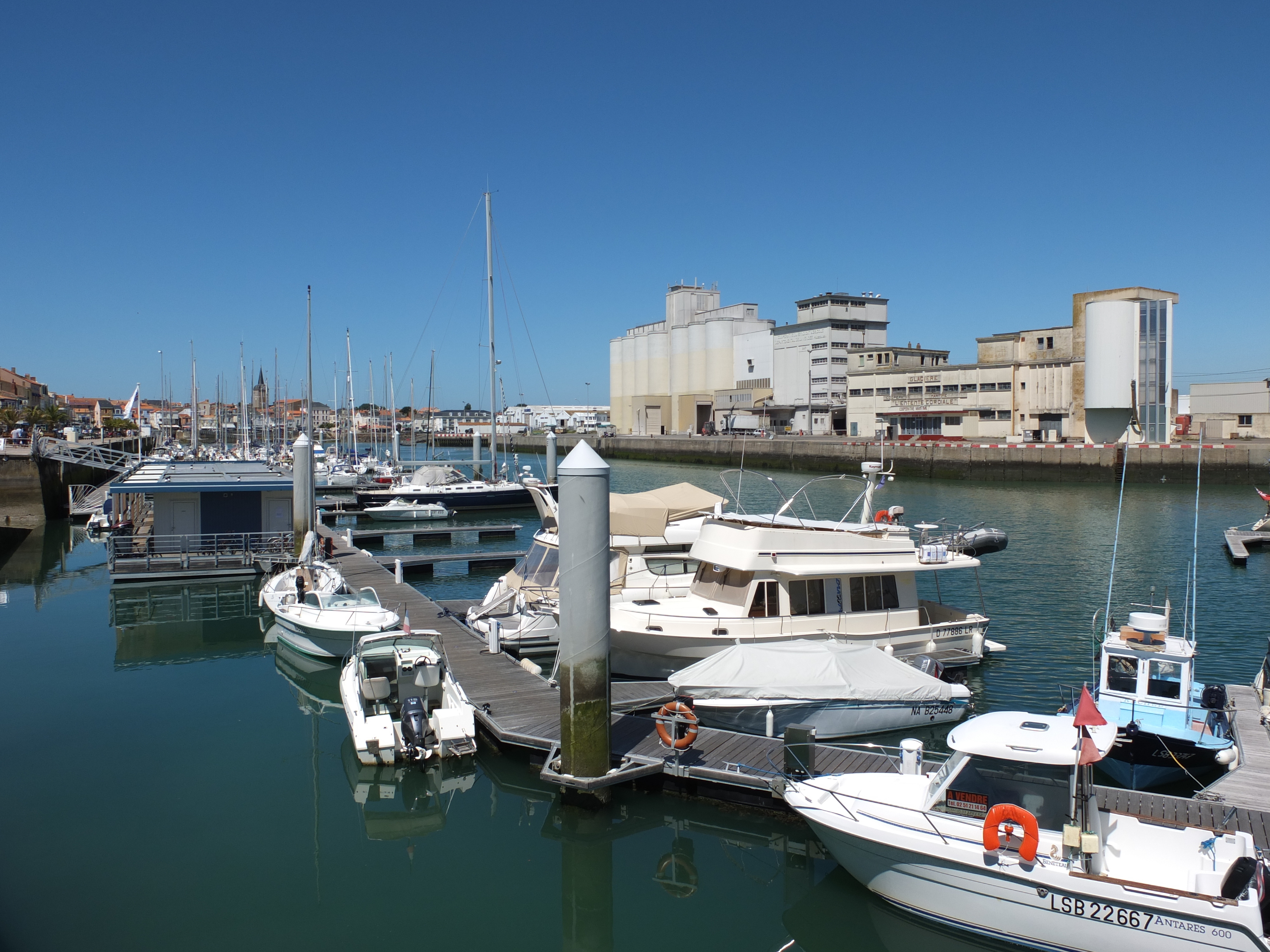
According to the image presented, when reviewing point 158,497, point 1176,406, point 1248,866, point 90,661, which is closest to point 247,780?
point 90,661

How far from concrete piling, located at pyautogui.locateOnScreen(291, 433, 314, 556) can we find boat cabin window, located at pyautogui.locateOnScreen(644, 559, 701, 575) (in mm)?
12627

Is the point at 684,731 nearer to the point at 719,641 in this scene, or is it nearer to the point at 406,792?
the point at 719,641

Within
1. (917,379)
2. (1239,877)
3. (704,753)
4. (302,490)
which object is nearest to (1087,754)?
(1239,877)

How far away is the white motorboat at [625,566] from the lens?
66.3 feet

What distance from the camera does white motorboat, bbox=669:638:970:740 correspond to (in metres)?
13.7

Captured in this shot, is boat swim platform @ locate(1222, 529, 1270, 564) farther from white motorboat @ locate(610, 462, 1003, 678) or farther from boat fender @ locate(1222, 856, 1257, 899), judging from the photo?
boat fender @ locate(1222, 856, 1257, 899)

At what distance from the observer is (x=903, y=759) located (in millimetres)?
10695

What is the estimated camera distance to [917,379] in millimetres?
86938

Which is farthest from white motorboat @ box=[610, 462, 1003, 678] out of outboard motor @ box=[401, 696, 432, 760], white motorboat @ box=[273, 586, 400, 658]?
white motorboat @ box=[273, 586, 400, 658]

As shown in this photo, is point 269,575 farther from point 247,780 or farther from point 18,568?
point 247,780

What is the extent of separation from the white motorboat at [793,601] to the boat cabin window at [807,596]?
2cm

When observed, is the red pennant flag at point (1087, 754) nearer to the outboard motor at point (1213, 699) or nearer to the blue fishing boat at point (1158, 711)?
the blue fishing boat at point (1158, 711)

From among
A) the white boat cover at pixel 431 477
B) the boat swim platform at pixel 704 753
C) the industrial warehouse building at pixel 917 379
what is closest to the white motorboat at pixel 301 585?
the boat swim platform at pixel 704 753

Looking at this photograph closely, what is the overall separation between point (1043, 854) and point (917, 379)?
8334 cm
